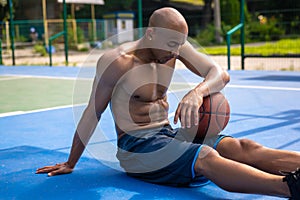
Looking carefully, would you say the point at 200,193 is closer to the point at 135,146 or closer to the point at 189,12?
the point at 135,146

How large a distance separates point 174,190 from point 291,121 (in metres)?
2.52

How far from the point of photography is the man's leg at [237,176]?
244 cm

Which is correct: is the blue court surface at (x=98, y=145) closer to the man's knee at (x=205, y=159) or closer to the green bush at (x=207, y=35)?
the man's knee at (x=205, y=159)

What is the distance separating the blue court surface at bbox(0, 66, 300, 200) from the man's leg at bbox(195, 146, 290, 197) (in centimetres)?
21

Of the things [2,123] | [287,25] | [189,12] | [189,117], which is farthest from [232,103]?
[189,12]

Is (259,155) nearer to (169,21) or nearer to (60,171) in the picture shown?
(169,21)

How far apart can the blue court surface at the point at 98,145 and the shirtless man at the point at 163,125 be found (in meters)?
0.14

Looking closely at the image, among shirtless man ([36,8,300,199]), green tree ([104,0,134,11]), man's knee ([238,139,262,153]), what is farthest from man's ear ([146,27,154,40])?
green tree ([104,0,134,11])

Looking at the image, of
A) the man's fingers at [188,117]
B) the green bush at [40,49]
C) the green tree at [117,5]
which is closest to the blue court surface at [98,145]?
the man's fingers at [188,117]

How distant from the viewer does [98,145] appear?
4121mm

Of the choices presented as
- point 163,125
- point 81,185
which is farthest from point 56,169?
point 163,125

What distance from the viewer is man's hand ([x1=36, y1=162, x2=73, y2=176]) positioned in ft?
10.5

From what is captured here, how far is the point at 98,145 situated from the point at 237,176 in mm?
1845

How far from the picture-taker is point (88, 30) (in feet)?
77.3
